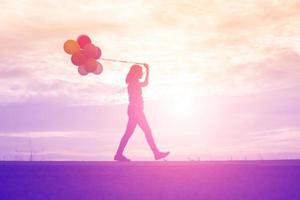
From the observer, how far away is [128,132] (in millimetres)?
13984

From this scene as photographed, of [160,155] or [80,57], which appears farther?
[160,155]

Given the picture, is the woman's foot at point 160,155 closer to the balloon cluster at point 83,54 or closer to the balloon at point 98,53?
the balloon cluster at point 83,54

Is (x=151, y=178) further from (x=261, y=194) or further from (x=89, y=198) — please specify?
(x=261, y=194)

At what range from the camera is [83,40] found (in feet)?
46.3

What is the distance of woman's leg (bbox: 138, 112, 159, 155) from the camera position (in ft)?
45.9

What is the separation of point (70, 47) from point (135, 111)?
7.21 feet

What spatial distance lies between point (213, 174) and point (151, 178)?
1175mm

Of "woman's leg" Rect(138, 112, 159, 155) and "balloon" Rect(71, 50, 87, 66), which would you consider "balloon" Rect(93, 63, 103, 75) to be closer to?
"balloon" Rect(71, 50, 87, 66)

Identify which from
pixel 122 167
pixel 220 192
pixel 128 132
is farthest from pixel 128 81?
pixel 220 192

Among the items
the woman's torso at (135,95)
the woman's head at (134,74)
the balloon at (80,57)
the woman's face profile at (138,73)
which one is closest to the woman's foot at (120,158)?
the woman's torso at (135,95)

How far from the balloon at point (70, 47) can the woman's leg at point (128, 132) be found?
2.10 metres

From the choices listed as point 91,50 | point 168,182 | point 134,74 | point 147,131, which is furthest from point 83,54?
point 168,182

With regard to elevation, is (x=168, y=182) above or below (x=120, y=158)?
below

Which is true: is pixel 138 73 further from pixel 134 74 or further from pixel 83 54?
pixel 83 54
